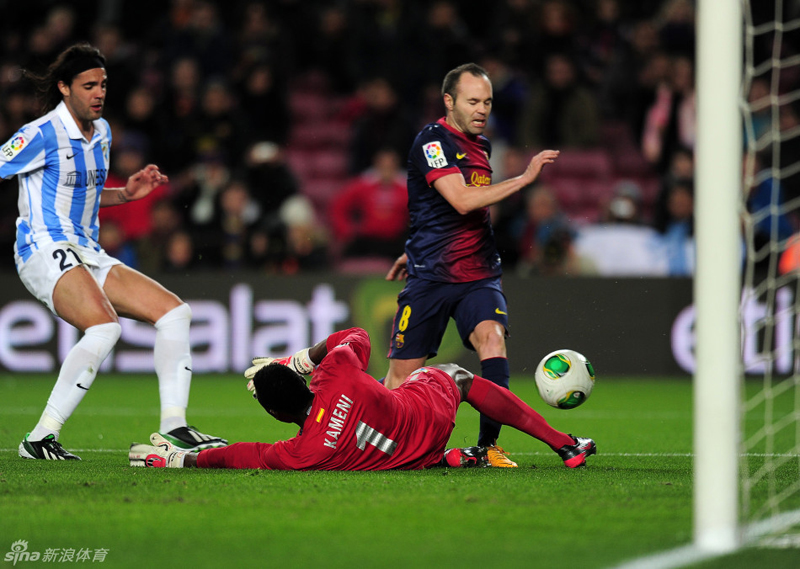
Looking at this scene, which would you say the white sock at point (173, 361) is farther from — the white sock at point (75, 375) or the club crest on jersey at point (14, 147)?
the club crest on jersey at point (14, 147)

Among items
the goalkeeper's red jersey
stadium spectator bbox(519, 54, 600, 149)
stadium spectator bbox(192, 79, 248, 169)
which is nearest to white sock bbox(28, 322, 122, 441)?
the goalkeeper's red jersey

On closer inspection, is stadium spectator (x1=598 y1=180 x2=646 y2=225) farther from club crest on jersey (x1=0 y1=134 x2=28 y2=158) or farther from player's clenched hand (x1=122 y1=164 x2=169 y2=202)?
club crest on jersey (x1=0 y1=134 x2=28 y2=158)

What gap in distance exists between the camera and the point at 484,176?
602 centimetres

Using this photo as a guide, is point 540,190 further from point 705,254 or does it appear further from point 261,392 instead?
point 705,254

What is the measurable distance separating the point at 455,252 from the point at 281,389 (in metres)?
1.44

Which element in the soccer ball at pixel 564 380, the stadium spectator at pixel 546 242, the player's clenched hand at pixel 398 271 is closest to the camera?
the soccer ball at pixel 564 380

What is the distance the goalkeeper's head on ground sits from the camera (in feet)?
16.3

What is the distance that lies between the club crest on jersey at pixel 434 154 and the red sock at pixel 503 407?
118cm

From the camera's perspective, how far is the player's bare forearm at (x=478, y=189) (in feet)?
17.8

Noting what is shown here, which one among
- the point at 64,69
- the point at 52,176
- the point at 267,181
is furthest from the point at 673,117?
the point at 52,176

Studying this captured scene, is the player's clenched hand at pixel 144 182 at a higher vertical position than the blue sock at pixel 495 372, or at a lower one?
higher

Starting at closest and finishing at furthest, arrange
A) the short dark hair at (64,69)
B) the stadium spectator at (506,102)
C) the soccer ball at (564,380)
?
the soccer ball at (564,380) < the short dark hair at (64,69) < the stadium spectator at (506,102)

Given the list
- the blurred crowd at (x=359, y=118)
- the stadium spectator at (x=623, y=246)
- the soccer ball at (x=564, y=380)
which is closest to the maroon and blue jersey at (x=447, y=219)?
the soccer ball at (x=564, y=380)

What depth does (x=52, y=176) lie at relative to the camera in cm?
614
